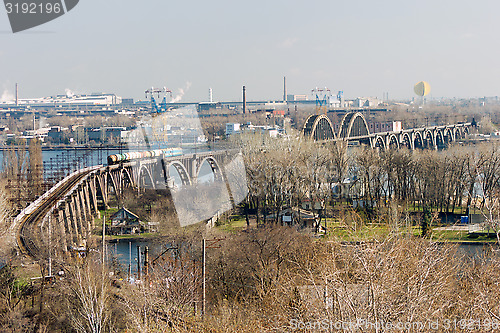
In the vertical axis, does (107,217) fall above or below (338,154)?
below

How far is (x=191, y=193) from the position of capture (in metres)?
21.5

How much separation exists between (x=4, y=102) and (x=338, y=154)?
12300 centimetres

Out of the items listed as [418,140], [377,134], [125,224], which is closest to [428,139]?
[418,140]

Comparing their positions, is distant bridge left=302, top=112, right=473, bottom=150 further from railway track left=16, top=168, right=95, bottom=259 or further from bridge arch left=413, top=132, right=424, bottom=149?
railway track left=16, top=168, right=95, bottom=259

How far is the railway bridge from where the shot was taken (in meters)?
14.2

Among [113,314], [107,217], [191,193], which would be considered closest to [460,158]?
[191,193]

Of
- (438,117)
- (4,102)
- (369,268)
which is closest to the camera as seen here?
(369,268)

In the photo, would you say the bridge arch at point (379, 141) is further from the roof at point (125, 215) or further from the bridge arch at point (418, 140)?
the roof at point (125, 215)

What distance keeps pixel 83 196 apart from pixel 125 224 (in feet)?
9.44

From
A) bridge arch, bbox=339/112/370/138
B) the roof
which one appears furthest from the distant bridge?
the roof

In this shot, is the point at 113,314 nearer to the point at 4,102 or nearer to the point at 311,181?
the point at 311,181

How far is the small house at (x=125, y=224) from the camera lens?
62.2 feet

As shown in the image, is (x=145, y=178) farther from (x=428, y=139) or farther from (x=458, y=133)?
(x=458, y=133)

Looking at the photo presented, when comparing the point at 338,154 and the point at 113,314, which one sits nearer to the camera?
the point at 113,314
